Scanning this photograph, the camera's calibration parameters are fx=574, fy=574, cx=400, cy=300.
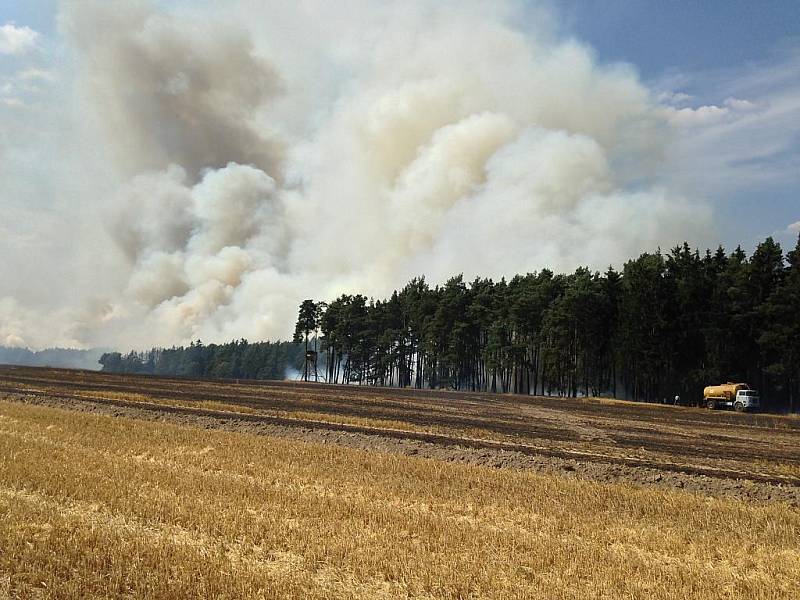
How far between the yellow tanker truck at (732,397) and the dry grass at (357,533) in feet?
213

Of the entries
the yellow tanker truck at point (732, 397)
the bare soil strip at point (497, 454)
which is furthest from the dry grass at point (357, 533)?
Result: the yellow tanker truck at point (732, 397)

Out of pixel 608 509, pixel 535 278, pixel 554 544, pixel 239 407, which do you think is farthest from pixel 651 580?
pixel 535 278

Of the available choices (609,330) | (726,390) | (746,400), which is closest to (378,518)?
(746,400)

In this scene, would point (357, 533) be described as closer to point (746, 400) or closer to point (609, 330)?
point (746, 400)

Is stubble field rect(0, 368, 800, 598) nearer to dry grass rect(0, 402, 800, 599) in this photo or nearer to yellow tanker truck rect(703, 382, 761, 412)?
dry grass rect(0, 402, 800, 599)

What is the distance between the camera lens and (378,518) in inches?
553

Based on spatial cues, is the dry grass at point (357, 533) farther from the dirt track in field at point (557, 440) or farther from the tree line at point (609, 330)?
the tree line at point (609, 330)

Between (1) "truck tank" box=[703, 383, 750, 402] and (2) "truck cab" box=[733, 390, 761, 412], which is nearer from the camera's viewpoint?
(2) "truck cab" box=[733, 390, 761, 412]

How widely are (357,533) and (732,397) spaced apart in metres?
77.4

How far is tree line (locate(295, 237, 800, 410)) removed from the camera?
82.8 metres

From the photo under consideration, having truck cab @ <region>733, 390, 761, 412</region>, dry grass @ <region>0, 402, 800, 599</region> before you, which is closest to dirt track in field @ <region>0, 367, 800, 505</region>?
dry grass @ <region>0, 402, 800, 599</region>

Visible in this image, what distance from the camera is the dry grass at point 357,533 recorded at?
32.9ft

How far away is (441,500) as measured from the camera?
16.4 meters

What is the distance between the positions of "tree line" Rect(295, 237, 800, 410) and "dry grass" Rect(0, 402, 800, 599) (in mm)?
72704
